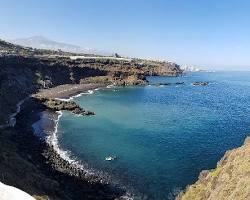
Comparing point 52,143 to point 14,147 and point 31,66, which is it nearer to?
point 14,147

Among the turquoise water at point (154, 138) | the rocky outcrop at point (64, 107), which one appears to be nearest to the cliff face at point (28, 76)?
the rocky outcrop at point (64, 107)

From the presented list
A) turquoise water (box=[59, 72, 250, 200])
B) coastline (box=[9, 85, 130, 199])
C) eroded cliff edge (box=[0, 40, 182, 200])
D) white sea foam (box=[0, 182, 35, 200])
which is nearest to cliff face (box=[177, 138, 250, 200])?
turquoise water (box=[59, 72, 250, 200])

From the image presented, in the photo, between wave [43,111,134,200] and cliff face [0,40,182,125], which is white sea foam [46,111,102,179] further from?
cliff face [0,40,182,125]

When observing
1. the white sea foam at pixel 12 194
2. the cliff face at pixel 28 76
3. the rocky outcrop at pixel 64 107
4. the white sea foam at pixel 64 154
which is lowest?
the white sea foam at pixel 64 154

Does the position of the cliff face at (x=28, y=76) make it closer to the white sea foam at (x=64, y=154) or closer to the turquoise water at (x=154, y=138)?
the white sea foam at (x=64, y=154)

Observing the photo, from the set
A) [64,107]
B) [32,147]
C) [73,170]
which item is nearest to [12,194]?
[73,170]

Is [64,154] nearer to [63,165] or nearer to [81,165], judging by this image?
[81,165]

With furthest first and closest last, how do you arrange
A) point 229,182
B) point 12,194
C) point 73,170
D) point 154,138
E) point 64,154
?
point 154,138 → point 64,154 → point 73,170 → point 229,182 → point 12,194
